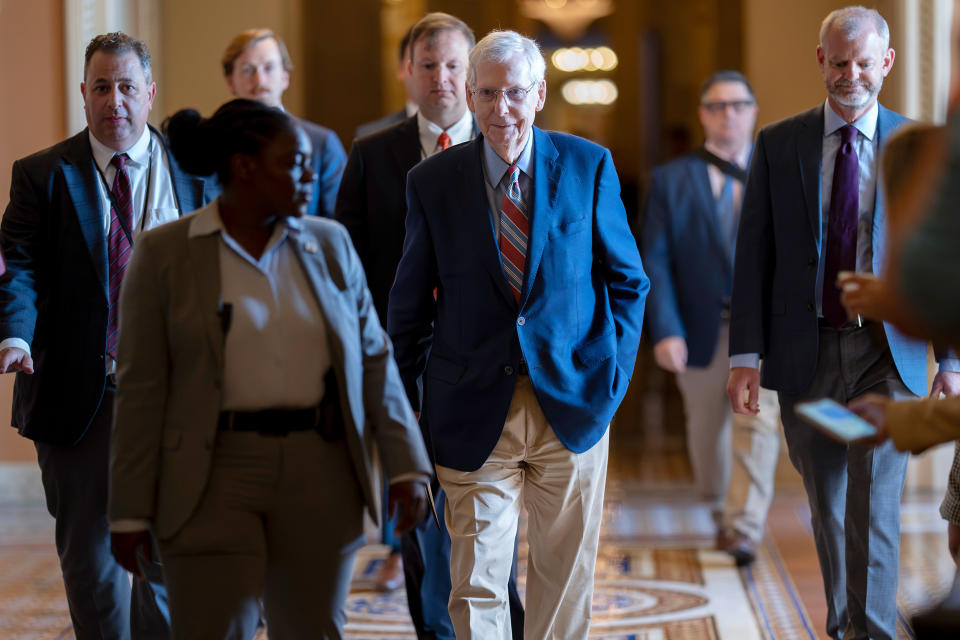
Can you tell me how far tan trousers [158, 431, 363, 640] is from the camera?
2703 millimetres

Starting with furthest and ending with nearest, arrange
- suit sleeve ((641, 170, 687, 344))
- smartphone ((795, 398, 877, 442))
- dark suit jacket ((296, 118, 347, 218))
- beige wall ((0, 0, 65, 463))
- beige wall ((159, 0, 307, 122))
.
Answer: beige wall ((159, 0, 307, 122)) < beige wall ((0, 0, 65, 463)) < suit sleeve ((641, 170, 687, 344)) < dark suit jacket ((296, 118, 347, 218)) < smartphone ((795, 398, 877, 442))

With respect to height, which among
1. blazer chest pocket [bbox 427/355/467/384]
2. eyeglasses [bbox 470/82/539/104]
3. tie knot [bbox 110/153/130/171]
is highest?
eyeglasses [bbox 470/82/539/104]

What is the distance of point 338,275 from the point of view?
2.85 meters

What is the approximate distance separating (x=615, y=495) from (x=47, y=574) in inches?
134

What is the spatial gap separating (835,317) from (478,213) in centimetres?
120

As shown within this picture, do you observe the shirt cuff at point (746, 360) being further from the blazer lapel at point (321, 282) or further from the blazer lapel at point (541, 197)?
the blazer lapel at point (321, 282)

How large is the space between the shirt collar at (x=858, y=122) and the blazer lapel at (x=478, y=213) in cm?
119

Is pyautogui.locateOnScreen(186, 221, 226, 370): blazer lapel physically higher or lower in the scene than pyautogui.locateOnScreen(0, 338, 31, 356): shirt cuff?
higher

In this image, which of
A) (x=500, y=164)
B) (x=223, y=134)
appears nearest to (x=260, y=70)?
(x=500, y=164)

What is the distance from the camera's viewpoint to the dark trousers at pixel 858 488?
3951 mm

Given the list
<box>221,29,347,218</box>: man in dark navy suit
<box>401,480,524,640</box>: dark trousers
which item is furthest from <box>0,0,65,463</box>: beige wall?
<box>401,480,524,640</box>: dark trousers

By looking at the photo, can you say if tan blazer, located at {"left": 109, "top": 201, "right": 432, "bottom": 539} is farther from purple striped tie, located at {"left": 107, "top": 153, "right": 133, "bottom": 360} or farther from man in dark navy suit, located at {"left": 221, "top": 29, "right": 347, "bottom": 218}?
man in dark navy suit, located at {"left": 221, "top": 29, "right": 347, "bottom": 218}

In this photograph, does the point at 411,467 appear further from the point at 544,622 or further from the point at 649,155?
the point at 649,155

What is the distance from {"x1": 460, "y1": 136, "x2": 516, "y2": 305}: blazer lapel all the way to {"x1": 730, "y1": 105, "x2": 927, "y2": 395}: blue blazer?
1010 mm
